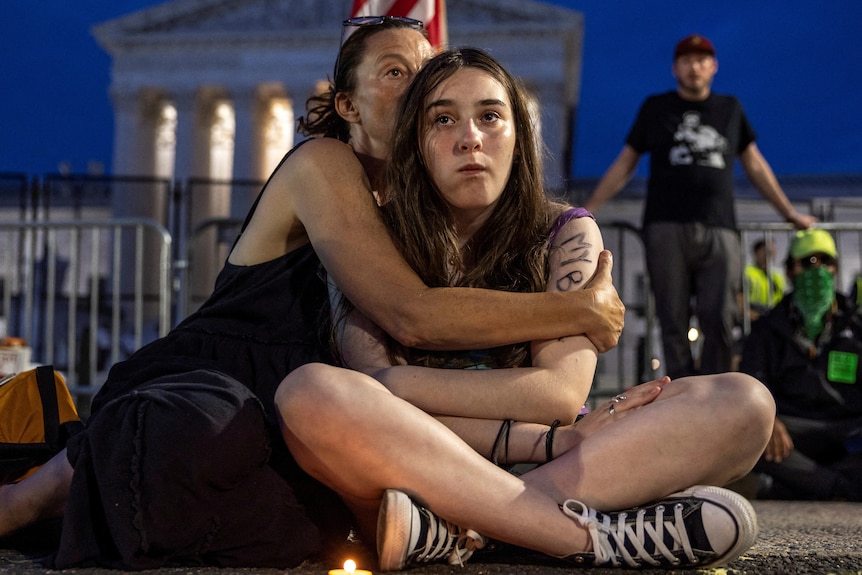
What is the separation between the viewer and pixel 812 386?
5.04 m

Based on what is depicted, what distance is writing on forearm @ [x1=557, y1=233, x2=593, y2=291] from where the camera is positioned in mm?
2354

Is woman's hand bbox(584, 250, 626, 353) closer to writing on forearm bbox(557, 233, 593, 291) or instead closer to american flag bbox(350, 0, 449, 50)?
writing on forearm bbox(557, 233, 593, 291)

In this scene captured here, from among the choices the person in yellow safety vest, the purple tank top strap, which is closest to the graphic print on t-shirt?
the person in yellow safety vest

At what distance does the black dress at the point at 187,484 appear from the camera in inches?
79.3

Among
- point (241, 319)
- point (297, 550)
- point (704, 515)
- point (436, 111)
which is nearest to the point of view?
point (704, 515)

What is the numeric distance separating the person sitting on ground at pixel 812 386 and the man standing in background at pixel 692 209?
35cm

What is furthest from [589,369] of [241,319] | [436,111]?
[241,319]

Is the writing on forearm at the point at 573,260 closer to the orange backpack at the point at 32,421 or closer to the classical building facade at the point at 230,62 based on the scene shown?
the orange backpack at the point at 32,421

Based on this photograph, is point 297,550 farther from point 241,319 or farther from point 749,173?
point 749,173

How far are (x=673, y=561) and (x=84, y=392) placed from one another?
220 inches

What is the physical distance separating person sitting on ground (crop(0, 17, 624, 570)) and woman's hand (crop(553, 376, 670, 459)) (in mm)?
160

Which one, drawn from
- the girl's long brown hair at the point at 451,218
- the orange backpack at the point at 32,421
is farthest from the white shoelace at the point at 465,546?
the orange backpack at the point at 32,421

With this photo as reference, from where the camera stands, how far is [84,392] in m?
6.61

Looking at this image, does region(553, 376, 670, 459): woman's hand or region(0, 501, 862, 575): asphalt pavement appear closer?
region(0, 501, 862, 575): asphalt pavement
